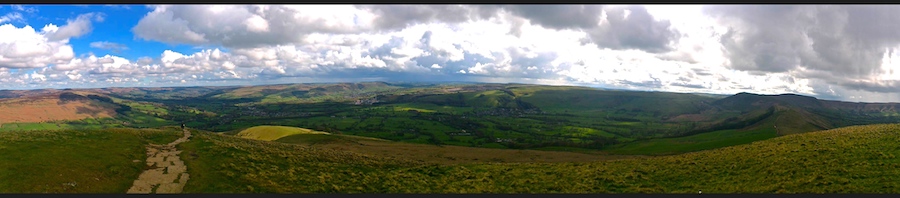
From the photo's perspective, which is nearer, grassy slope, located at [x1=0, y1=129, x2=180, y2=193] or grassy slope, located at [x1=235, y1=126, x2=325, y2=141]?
grassy slope, located at [x1=0, y1=129, x2=180, y2=193]

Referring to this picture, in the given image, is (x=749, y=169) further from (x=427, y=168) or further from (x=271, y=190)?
(x=271, y=190)

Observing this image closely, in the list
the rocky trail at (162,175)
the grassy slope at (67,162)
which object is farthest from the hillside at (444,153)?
the grassy slope at (67,162)

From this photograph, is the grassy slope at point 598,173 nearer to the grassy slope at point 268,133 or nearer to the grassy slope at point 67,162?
the grassy slope at point 67,162

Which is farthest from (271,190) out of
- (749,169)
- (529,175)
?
(749,169)

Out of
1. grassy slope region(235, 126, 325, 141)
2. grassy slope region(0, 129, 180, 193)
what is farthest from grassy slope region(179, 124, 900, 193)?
grassy slope region(235, 126, 325, 141)

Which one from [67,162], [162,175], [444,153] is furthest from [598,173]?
[444,153]

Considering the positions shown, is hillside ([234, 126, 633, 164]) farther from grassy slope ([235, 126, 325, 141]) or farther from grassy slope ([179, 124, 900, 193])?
grassy slope ([179, 124, 900, 193])
